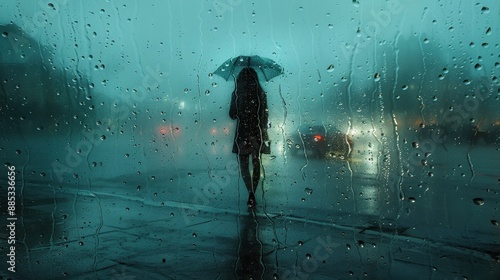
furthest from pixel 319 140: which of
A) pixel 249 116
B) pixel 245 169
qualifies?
pixel 249 116

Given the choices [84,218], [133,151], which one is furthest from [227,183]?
[84,218]

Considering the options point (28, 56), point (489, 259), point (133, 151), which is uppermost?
point (28, 56)

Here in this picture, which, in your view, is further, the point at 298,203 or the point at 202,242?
the point at 298,203

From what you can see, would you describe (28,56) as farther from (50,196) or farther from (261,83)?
(261,83)

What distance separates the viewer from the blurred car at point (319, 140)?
710 cm

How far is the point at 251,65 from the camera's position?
473 cm

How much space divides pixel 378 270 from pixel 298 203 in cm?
247

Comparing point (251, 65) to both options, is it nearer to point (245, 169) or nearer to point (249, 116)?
point (249, 116)

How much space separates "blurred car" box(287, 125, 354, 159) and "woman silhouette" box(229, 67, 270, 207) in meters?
1.93

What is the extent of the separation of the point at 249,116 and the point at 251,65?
71 centimetres

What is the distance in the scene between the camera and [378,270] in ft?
8.59

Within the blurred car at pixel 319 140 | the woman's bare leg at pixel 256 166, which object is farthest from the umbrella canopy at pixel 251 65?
the blurred car at pixel 319 140

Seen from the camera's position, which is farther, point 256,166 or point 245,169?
point 245,169

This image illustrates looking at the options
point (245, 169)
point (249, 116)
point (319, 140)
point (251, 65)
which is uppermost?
point (251, 65)
